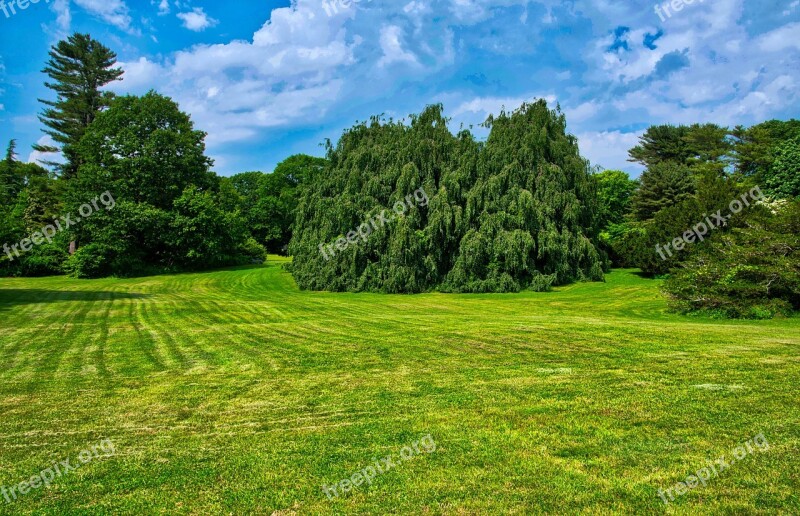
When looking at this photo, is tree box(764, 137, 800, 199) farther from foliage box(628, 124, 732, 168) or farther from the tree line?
foliage box(628, 124, 732, 168)

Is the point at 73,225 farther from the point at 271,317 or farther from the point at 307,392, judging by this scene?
the point at 307,392

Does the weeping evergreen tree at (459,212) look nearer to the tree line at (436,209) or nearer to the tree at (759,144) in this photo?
the tree line at (436,209)

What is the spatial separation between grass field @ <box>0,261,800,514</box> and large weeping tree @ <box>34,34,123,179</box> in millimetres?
41301

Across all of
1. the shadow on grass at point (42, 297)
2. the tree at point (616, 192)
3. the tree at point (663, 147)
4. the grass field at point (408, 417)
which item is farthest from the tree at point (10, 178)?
the tree at point (663, 147)

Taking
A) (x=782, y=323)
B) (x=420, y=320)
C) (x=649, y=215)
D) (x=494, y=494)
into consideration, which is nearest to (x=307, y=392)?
(x=494, y=494)

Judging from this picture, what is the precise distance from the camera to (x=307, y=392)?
271 inches

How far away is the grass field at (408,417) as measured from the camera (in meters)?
3.96

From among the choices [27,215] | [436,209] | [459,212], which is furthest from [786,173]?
[27,215]

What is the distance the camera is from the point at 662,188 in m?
38.8

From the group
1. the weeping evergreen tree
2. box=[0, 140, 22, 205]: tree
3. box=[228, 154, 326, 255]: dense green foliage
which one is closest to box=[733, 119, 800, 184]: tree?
the weeping evergreen tree

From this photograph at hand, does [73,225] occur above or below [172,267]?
above

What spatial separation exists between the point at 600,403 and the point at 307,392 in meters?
3.95

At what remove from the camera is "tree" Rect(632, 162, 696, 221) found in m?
38.5

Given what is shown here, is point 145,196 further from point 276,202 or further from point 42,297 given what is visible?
point 276,202
